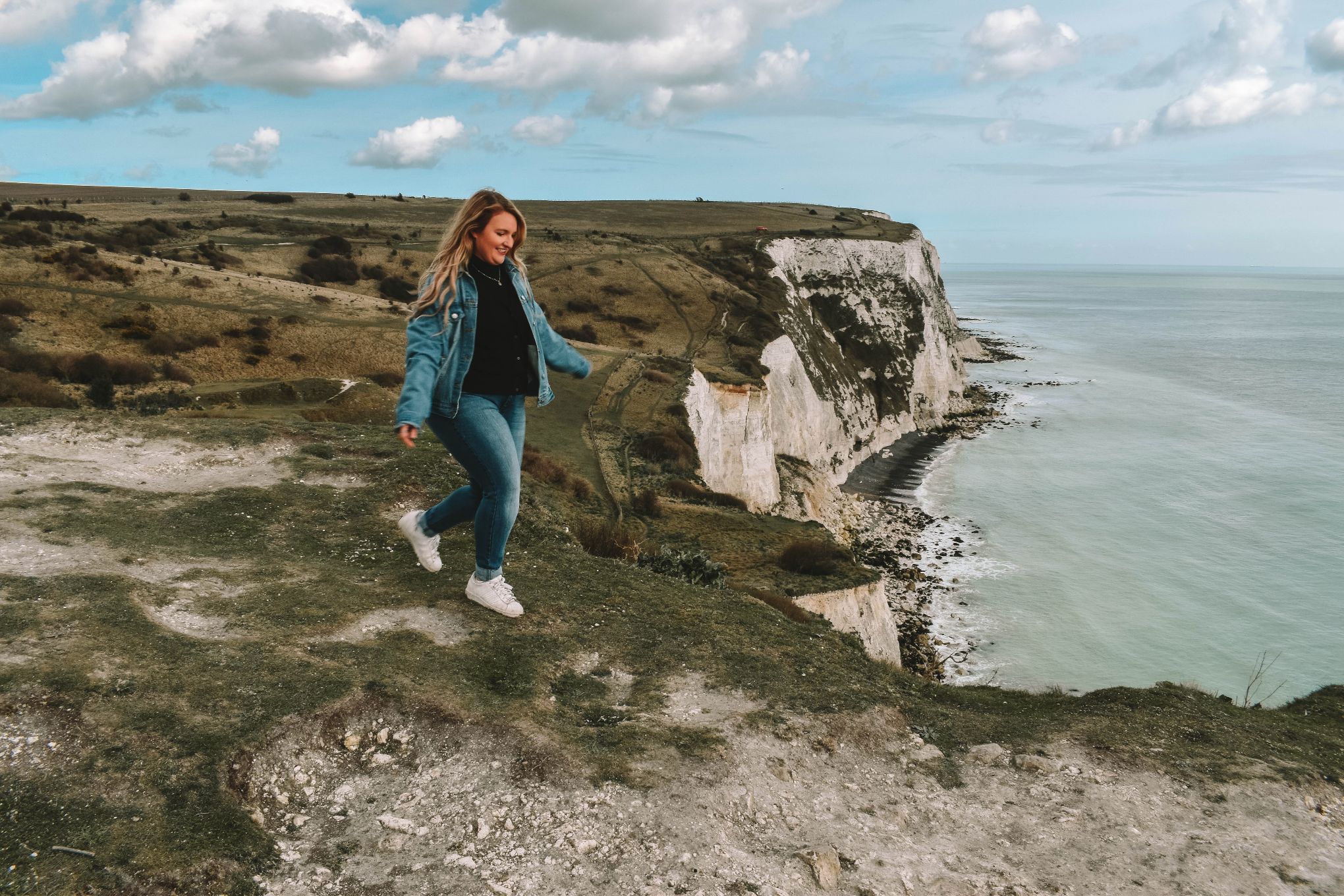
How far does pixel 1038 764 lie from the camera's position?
6.89m

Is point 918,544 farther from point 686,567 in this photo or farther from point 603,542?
point 603,542

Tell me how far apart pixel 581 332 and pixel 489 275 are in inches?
1939

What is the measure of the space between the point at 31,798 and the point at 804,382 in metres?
57.2

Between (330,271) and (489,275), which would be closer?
(489,275)

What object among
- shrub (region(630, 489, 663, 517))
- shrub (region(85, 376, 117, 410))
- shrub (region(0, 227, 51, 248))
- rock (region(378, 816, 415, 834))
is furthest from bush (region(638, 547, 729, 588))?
shrub (region(0, 227, 51, 248))

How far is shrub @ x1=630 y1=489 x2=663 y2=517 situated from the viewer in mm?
24453

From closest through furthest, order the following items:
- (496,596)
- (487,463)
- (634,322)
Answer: (487,463) < (496,596) < (634,322)

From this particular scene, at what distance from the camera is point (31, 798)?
Result: 15.6 ft

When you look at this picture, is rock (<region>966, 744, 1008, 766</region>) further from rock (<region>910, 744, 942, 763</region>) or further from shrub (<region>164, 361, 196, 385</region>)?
shrub (<region>164, 361, 196, 385</region>)

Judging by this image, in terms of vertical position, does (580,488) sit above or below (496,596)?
below

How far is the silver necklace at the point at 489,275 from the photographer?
690cm

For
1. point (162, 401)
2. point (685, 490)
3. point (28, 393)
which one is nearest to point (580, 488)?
point (685, 490)

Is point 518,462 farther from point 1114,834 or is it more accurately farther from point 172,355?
point 172,355

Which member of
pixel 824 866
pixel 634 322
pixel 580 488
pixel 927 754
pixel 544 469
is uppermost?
pixel 634 322
